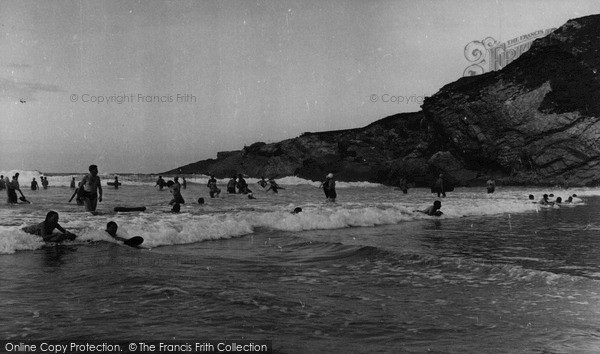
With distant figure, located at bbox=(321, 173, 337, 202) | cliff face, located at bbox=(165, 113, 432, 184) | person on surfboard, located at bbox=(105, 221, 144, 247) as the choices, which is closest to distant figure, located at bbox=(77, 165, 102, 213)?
person on surfboard, located at bbox=(105, 221, 144, 247)

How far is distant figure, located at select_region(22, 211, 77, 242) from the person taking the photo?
11.9 m

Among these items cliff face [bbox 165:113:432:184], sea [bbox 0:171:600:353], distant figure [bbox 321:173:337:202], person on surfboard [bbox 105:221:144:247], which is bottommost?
sea [bbox 0:171:600:353]

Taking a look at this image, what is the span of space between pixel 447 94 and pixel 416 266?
7121 cm

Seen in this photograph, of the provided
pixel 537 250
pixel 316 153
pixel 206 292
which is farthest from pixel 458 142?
pixel 206 292

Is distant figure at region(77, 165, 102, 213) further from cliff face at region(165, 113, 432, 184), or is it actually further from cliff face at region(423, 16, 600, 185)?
cliff face at region(165, 113, 432, 184)

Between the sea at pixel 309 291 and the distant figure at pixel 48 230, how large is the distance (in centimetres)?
22

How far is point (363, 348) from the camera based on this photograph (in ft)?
15.7

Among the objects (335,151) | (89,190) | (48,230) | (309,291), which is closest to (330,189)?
(89,190)

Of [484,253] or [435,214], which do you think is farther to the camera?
[435,214]

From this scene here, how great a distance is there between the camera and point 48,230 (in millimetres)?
11938

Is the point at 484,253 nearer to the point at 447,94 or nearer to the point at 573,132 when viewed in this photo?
the point at 573,132

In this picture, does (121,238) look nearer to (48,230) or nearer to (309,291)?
(48,230)

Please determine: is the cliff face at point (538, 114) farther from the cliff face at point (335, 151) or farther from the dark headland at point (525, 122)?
the cliff face at point (335, 151)

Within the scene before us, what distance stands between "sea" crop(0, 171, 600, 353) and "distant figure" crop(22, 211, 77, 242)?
22 centimetres
